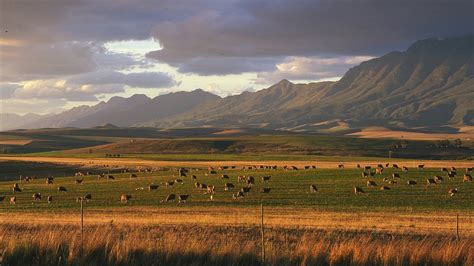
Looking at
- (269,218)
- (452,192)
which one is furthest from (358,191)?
(269,218)

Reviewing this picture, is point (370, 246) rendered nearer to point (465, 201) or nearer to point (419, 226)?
point (419, 226)

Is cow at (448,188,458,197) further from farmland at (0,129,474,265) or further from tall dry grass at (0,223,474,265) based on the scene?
tall dry grass at (0,223,474,265)

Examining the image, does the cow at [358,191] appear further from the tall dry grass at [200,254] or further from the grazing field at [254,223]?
the tall dry grass at [200,254]

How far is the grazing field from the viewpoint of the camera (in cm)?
1537

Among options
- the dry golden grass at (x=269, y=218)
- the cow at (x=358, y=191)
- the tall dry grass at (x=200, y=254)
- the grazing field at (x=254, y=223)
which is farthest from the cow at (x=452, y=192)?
the tall dry grass at (x=200, y=254)

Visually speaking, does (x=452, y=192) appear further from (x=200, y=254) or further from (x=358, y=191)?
(x=200, y=254)

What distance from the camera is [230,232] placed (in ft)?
89.1

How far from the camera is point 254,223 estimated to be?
3144cm

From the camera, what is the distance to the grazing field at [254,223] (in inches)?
605

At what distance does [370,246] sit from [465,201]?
106ft

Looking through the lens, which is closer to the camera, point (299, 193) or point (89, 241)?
point (89, 241)

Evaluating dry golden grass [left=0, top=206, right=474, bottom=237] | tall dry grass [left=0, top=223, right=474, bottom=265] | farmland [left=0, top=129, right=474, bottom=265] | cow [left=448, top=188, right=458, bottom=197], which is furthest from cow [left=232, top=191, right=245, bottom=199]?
tall dry grass [left=0, top=223, right=474, bottom=265]

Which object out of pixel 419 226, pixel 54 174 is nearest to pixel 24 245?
pixel 419 226

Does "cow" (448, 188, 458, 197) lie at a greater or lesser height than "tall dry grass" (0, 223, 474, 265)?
lesser
